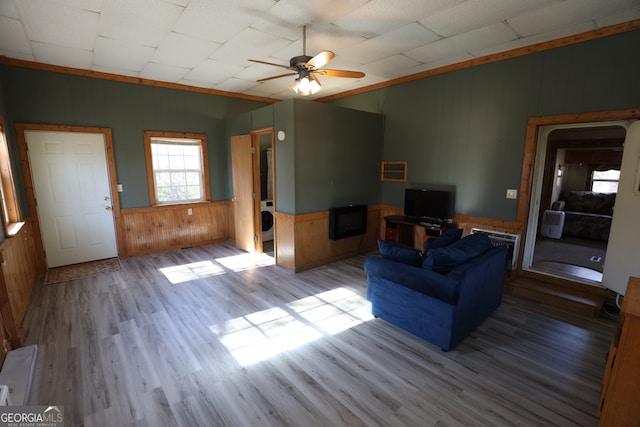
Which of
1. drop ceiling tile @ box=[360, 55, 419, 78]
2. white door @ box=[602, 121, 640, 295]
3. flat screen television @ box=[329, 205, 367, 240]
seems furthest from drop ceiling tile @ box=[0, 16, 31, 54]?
white door @ box=[602, 121, 640, 295]

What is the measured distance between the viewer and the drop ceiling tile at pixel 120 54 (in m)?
3.51

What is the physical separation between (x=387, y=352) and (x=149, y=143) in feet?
16.7

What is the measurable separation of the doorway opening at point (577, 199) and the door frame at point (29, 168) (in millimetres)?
6955

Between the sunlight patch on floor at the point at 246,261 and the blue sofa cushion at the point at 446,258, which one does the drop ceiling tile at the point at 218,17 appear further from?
the sunlight patch on floor at the point at 246,261

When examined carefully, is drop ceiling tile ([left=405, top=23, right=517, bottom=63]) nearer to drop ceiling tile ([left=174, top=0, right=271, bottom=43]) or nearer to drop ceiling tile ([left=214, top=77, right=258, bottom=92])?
drop ceiling tile ([left=174, top=0, right=271, bottom=43])

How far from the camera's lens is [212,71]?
4.58m

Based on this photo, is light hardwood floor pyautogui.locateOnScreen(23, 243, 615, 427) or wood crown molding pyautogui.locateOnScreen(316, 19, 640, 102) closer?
light hardwood floor pyautogui.locateOnScreen(23, 243, 615, 427)

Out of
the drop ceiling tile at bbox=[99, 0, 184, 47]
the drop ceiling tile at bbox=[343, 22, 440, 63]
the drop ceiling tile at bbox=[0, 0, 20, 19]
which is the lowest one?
the drop ceiling tile at bbox=[0, 0, 20, 19]

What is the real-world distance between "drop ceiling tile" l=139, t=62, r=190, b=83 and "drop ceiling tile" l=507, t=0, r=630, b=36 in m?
4.41

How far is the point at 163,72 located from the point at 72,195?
2.39 meters

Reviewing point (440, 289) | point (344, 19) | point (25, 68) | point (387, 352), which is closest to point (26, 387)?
point (387, 352)

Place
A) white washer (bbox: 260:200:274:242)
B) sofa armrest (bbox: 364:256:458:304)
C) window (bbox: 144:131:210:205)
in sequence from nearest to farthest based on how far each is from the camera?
sofa armrest (bbox: 364:256:458:304) → window (bbox: 144:131:210:205) → white washer (bbox: 260:200:274:242)

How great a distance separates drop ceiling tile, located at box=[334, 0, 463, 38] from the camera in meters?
2.64

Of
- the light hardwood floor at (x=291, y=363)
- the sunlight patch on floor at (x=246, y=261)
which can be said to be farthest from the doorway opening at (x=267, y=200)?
the light hardwood floor at (x=291, y=363)
